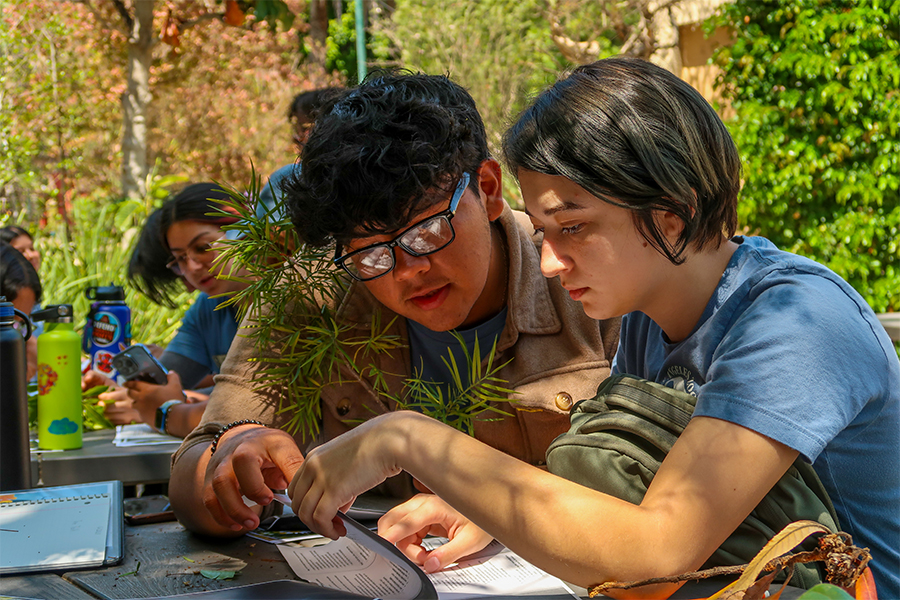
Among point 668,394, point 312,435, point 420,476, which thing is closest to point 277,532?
point 312,435

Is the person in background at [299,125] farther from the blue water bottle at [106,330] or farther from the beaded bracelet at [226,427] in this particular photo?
the blue water bottle at [106,330]

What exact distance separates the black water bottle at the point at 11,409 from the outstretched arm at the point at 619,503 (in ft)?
3.92

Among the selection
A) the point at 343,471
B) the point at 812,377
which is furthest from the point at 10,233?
the point at 812,377

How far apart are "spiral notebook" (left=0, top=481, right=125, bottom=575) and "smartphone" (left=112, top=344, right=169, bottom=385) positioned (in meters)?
0.91

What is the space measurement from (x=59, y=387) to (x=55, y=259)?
4320 millimetres

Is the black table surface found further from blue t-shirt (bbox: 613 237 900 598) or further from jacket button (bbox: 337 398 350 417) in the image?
jacket button (bbox: 337 398 350 417)

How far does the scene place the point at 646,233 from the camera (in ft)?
4.32

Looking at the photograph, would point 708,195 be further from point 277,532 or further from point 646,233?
point 277,532

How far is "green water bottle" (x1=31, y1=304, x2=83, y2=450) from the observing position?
2.31 meters

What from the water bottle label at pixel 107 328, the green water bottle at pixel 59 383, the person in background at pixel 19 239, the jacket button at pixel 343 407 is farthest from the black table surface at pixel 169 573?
the person in background at pixel 19 239

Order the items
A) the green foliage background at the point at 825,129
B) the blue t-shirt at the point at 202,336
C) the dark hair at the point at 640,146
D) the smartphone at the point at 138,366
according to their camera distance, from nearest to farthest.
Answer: the dark hair at the point at 640,146, the smartphone at the point at 138,366, the blue t-shirt at the point at 202,336, the green foliage background at the point at 825,129

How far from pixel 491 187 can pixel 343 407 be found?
24.1 inches

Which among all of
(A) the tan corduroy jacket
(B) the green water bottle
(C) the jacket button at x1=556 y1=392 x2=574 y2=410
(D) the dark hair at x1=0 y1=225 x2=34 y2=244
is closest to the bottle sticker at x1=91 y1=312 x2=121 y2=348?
(B) the green water bottle

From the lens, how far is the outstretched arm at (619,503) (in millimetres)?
1055
